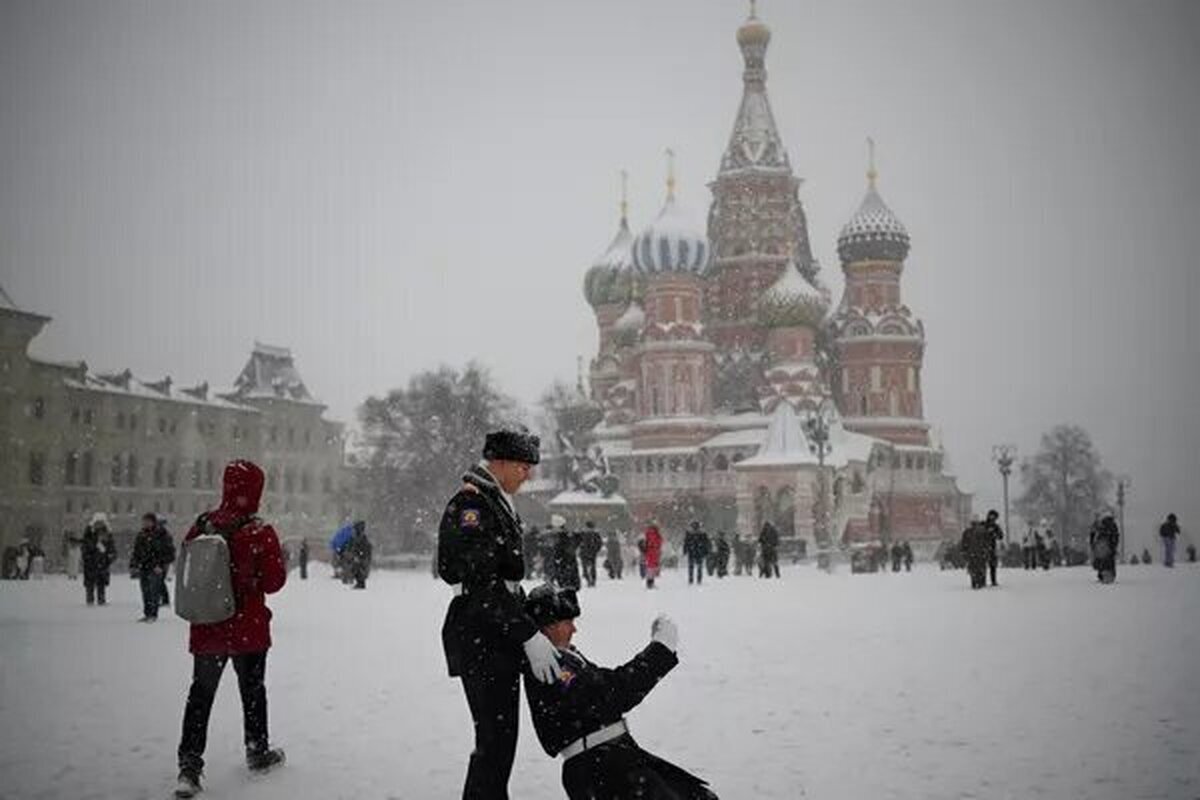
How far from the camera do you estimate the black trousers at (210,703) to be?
5.74m

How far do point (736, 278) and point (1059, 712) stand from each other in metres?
55.3

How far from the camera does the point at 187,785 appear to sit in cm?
557

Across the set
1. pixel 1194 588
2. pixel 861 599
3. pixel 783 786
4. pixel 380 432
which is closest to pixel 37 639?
pixel 783 786

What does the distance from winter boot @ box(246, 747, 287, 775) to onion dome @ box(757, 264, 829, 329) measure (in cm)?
5345

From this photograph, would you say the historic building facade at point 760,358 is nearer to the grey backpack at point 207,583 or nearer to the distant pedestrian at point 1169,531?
the distant pedestrian at point 1169,531

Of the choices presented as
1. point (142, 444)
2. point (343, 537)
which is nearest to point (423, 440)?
point (142, 444)

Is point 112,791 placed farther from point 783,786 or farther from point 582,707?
point 783,786

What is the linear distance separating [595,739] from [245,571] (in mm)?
2281

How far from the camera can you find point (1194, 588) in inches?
746

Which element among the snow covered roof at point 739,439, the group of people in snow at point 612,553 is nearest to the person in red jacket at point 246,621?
the group of people in snow at point 612,553

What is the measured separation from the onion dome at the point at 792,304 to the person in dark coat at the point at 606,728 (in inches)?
2152

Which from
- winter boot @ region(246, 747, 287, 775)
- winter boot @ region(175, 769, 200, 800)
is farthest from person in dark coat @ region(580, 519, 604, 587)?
winter boot @ region(175, 769, 200, 800)

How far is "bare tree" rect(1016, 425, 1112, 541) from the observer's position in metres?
60.4

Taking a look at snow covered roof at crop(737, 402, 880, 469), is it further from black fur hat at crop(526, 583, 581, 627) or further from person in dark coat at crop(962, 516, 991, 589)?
black fur hat at crop(526, 583, 581, 627)
